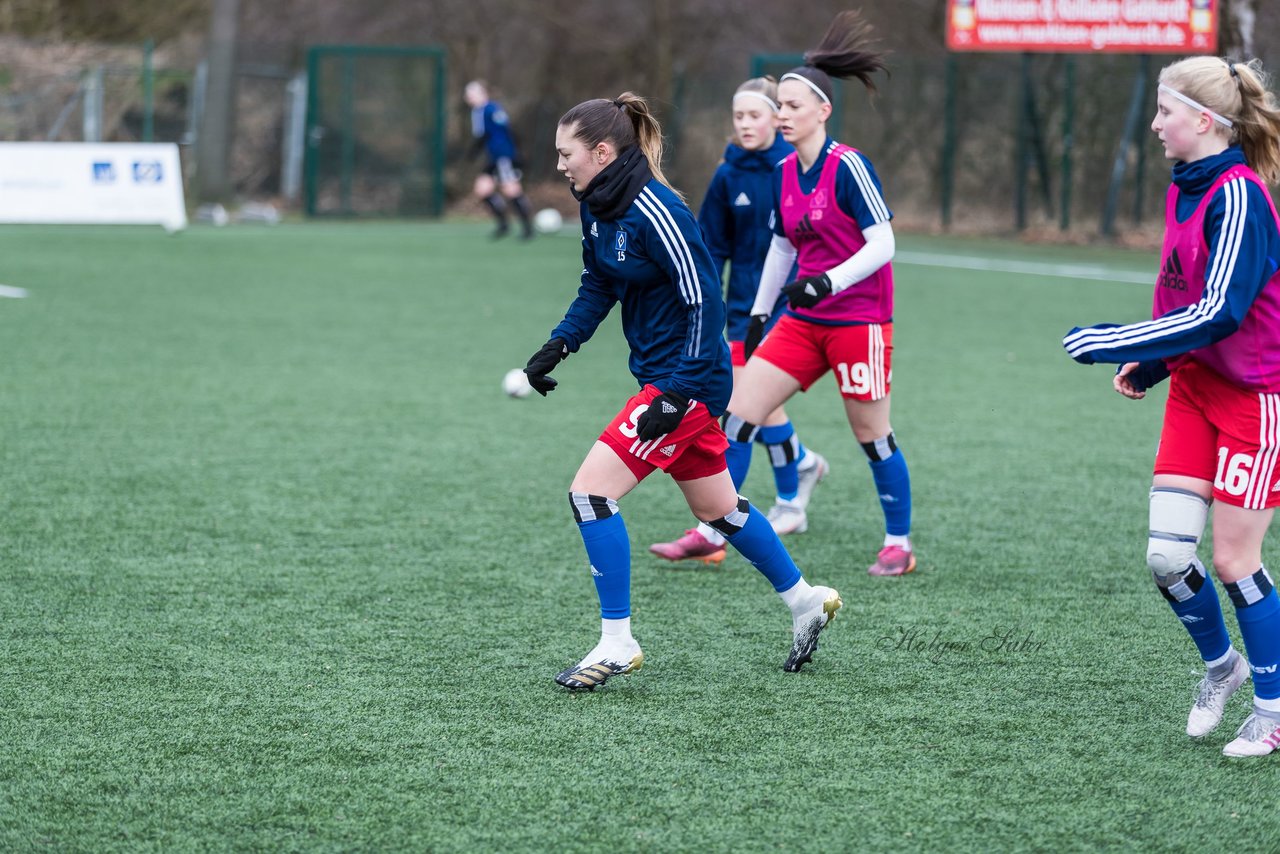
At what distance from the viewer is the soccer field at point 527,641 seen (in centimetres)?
368

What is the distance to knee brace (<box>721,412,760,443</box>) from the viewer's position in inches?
245

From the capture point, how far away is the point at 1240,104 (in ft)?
12.5

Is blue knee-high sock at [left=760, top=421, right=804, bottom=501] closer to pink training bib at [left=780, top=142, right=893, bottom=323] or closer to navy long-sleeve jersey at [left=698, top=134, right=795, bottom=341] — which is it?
navy long-sleeve jersey at [left=698, top=134, right=795, bottom=341]

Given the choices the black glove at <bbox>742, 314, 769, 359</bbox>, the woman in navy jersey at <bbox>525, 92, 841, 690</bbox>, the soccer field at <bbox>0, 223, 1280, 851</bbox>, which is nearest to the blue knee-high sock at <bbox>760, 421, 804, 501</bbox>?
the soccer field at <bbox>0, 223, 1280, 851</bbox>

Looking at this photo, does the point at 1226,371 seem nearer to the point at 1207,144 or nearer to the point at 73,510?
the point at 1207,144

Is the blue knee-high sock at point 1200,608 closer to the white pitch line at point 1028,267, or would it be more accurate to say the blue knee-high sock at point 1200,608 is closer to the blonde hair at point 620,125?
the blonde hair at point 620,125

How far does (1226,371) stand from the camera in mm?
3879

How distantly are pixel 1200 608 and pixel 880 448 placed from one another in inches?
83.9

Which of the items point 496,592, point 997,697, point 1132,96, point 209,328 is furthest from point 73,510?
point 1132,96

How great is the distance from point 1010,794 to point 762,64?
22.2m

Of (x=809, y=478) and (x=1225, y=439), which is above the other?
(x=1225, y=439)

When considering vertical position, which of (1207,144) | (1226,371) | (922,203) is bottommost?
(922,203)

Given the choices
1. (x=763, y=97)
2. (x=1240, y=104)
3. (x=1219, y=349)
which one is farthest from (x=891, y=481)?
(x=1240, y=104)

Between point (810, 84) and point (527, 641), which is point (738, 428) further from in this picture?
point (527, 641)
